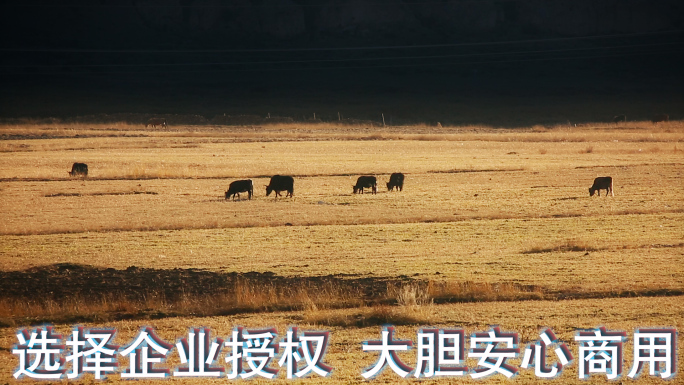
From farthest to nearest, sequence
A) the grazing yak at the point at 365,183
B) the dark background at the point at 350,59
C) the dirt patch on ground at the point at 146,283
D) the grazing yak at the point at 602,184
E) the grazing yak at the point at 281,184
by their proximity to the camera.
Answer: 1. the dark background at the point at 350,59
2. the grazing yak at the point at 365,183
3. the grazing yak at the point at 281,184
4. the grazing yak at the point at 602,184
5. the dirt patch on ground at the point at 146,283

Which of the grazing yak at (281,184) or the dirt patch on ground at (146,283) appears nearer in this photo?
the dirt patch on ground at (146,283)

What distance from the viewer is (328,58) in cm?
14462

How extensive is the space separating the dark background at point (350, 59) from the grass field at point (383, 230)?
51062mm

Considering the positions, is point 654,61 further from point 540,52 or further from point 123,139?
point 123,139

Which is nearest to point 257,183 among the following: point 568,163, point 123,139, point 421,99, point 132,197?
point 132,197

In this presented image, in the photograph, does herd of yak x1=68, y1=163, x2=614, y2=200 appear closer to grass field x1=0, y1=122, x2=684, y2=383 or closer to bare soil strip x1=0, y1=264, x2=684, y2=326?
grass field x1=0, y1=122, x2=684, y2=383

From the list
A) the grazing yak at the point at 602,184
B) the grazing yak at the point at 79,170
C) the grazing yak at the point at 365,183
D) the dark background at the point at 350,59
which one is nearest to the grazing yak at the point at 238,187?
the grazing yak at the point at 365,183

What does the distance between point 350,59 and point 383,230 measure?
120 m

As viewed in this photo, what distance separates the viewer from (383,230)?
24859mm

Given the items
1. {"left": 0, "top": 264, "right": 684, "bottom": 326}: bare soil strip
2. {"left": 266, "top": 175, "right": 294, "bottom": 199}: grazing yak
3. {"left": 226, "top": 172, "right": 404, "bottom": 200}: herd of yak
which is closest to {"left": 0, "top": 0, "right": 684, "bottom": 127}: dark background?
{"left": 226, "top": 172, "right": 404, "bottom": 200}: herd of yak

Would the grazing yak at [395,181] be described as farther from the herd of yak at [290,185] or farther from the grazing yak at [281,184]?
the grazing yak at [281,184]

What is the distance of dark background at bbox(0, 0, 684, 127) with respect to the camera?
113 meters

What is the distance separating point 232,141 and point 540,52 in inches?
3685

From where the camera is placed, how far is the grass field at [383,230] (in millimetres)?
15891
